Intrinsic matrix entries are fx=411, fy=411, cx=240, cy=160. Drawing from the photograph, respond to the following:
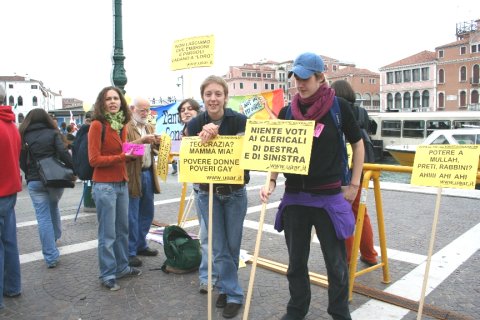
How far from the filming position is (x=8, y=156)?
3.71 meters

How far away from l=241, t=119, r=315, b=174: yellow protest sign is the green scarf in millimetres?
1645

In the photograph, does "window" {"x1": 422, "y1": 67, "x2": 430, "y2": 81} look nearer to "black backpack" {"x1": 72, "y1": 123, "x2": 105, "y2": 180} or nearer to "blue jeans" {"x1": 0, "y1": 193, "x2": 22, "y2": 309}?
"black backpack" {"x1": 72, "y1": 123, "x2": 105, "y2": 180}

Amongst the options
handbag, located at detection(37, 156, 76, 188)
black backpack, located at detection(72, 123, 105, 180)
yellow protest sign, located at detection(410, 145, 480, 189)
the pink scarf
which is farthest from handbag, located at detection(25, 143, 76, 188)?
yellow protest sign, located at detection(410, 145, 480, 189)

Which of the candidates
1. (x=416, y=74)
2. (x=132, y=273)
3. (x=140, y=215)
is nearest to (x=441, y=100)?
(x=416, y=74)

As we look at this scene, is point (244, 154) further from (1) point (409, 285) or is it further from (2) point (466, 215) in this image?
(2) point (466, 215)

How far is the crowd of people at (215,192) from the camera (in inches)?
118

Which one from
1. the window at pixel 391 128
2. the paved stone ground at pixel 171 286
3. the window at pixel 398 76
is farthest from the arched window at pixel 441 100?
the paved stone ground at pixel 171 286

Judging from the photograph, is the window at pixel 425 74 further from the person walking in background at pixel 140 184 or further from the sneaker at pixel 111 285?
the sneaker at pixel 111 285

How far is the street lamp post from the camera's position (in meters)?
7.73

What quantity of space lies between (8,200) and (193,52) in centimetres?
364

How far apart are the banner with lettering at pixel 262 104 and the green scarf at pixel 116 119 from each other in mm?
3363

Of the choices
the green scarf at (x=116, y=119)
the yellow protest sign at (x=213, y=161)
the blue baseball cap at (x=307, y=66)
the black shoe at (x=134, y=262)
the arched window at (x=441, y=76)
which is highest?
the arched window at (x=441, y=76)

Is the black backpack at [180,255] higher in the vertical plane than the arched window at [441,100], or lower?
lower

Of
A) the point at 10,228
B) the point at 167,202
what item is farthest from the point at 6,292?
the point at 167,202
